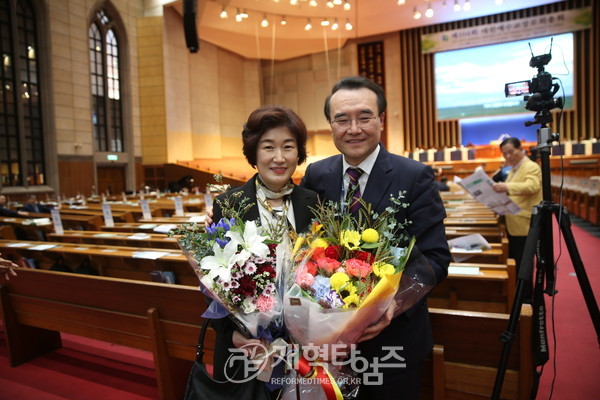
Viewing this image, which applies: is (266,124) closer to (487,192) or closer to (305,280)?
(305,280)

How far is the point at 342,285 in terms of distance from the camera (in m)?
0.88

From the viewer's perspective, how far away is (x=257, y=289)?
98cm

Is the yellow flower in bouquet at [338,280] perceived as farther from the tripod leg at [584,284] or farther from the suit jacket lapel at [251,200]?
the tripod leg at [584,284]

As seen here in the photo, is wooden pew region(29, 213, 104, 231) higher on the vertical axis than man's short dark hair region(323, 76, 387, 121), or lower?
lower

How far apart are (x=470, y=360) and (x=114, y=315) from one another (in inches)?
62.4

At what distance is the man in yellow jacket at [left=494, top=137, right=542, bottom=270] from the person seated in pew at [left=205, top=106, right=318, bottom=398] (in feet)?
6.94

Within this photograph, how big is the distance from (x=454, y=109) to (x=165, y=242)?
12.5 meters

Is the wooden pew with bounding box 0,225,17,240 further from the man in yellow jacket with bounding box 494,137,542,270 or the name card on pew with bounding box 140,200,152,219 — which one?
the man in yellow jacket with bounding box 494,137,542,270

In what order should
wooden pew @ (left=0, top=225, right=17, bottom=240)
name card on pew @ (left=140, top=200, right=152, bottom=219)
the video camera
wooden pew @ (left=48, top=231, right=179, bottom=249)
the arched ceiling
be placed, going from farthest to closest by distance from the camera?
the arched ceiling → name card on pew @ (left=140, top=200, right=152, bottom=219) → wooden pew @ (left=0, top=225, right=17, bottom=240) → wooden pew @ (left=48, top=231, right=179, bottom=249) → the video camera

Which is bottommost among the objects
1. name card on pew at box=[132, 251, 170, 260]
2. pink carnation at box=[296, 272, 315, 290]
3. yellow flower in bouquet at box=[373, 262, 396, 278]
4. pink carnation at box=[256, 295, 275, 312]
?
name card on pew at box=[132, 251, 170, 260]

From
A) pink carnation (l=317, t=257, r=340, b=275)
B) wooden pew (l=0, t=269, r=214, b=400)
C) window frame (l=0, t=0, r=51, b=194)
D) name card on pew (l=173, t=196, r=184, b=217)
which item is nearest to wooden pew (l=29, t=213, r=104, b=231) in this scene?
name card on pew (l=173, t=196, r=184, b=217)

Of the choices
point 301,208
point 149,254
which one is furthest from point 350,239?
point 149,254

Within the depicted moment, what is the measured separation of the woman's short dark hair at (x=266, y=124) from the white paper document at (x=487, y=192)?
1.79 m

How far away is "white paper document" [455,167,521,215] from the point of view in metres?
2.83
